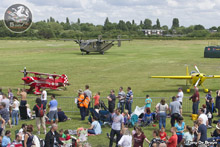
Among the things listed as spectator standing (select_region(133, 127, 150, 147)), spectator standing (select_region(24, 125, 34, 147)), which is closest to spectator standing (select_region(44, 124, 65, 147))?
spectator standing (select_region(24, 125, 34, 147))

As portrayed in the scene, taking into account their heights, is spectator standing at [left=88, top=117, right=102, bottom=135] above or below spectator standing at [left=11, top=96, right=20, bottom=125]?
below

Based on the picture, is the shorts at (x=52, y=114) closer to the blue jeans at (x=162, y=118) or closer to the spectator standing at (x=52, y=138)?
the spectator standing at (x=52, y=138)

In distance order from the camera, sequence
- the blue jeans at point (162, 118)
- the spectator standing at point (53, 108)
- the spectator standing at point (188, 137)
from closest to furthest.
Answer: the spectator standing at point (188, 137) → the blue jeans at point (162, 118) → the spectator standing at point (53, 108)

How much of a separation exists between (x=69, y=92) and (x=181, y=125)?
37.7 ft

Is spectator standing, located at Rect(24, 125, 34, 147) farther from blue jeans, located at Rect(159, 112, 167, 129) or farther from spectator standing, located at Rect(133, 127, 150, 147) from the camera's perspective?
blue jeans, located at Rect(159, 112, 167, 129)

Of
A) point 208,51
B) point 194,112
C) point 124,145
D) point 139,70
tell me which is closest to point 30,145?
point 124,145

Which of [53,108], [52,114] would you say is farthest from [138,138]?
[52,114]

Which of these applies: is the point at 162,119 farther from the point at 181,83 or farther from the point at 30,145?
the point at 181,83

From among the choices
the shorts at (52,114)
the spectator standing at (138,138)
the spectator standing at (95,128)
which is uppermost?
the spectator standing at (138,138)

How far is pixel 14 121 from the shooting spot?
1186 centimetres

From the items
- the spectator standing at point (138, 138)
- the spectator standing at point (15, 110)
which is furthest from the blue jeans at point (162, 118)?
the spectator standing at point (15, 110)

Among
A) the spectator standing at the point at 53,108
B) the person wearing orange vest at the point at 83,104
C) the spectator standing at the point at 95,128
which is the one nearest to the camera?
the spectator standing at the point at 95,128

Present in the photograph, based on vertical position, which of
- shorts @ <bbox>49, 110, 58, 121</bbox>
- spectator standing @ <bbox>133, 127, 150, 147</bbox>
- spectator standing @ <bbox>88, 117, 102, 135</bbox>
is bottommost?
spectator standing @ <bbox>88, 117, 102, 135</bbox>

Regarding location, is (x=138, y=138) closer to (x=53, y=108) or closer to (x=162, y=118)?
(x=162, y=118)
